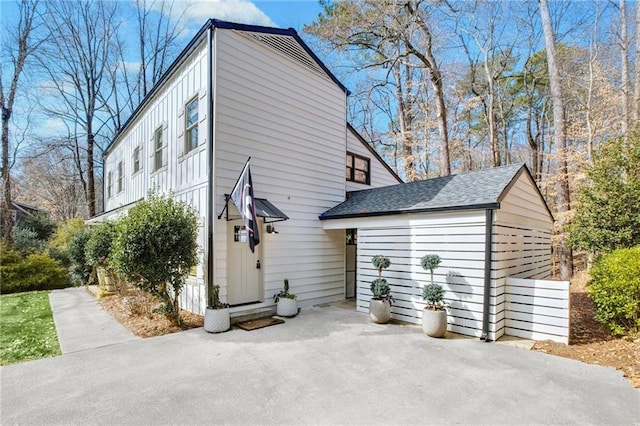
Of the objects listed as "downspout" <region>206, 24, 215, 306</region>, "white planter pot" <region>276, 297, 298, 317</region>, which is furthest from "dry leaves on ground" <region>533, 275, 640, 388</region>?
"downspout" <region>206, 24, 215, 306</region>

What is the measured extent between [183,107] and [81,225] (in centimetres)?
1309

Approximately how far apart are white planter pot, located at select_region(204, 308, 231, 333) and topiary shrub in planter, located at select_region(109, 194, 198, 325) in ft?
2.63

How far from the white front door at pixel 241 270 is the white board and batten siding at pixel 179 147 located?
58 centimetres

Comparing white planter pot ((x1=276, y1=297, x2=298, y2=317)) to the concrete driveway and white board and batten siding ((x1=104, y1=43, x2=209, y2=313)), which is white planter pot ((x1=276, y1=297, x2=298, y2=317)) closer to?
the concrete driveway

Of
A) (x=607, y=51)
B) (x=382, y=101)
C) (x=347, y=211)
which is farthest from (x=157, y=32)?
(x=607, y=51)

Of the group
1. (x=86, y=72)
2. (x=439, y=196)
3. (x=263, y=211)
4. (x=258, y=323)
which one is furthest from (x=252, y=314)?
(x=86, y=72)

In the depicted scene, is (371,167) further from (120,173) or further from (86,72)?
(86,72)

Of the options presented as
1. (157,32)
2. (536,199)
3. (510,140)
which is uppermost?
(157,32)

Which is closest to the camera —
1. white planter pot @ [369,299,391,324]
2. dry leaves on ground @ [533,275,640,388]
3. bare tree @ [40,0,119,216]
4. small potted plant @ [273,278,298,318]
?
dry leaves on ground @ [533,275,640,388]

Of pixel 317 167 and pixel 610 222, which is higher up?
pixel 317 167

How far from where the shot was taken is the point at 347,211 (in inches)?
309

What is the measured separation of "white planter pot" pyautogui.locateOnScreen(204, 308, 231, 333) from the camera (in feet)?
18.8

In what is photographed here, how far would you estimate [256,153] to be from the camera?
23.2ft

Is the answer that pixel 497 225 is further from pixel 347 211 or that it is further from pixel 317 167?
pixel 317 167
